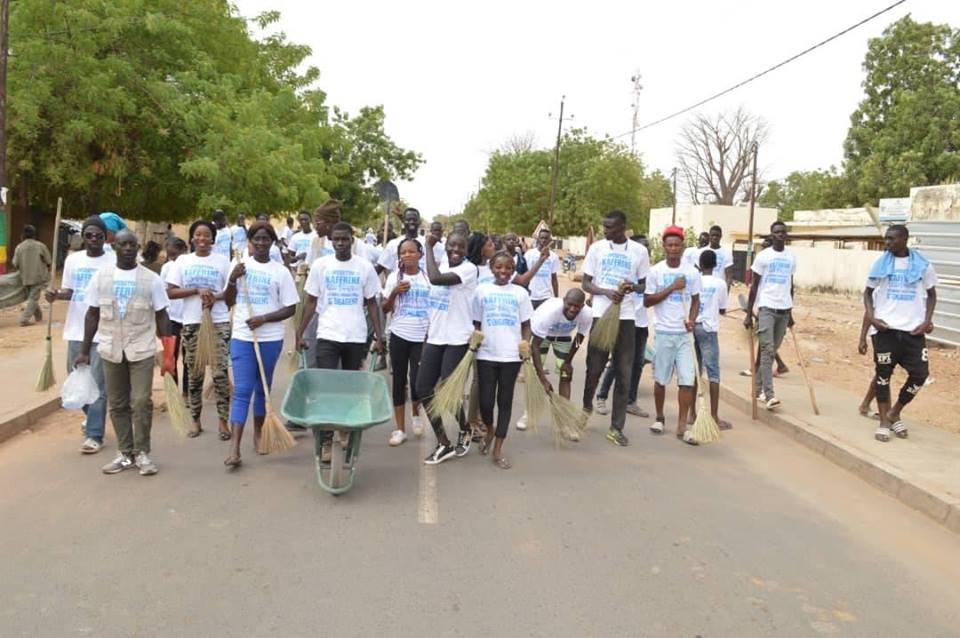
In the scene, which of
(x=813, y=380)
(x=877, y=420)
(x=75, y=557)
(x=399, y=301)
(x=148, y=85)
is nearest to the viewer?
(x=75, y=557)

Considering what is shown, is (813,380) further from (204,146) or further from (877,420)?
(204,146)

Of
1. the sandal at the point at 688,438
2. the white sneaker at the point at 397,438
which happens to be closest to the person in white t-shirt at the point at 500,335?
the white sneaker at the point at 397,438

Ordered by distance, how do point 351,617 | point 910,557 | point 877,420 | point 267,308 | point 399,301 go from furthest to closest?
1. point 877,420
2. point 399,301
3. point 267,308
4. point 910,557
5. point 351,617

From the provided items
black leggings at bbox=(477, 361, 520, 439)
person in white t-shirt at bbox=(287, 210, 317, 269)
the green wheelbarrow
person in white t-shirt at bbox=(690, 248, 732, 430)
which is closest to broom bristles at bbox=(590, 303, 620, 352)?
person in white t-shirt at bbox=(690, 248, 732, 430)

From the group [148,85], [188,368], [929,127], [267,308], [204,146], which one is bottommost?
[188,368]

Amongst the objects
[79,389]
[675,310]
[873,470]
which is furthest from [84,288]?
[873,470]

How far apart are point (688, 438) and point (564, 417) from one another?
1.31 m

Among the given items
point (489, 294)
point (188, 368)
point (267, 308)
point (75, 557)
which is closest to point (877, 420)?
point (489, 294)

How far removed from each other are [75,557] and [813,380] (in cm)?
937

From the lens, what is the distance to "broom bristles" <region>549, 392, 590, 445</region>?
6.43 meters

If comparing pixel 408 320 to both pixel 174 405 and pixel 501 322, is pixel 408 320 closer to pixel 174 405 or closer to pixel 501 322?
pixel 501 322

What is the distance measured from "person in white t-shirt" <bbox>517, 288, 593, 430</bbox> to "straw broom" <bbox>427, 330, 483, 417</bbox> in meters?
0.58

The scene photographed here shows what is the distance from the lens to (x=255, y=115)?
17078mm

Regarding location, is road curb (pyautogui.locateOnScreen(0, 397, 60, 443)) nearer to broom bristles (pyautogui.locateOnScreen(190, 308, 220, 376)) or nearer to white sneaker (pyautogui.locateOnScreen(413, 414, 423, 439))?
broom bristles (pyautogui.locateOnScreen(190, 308, 220, 376))
